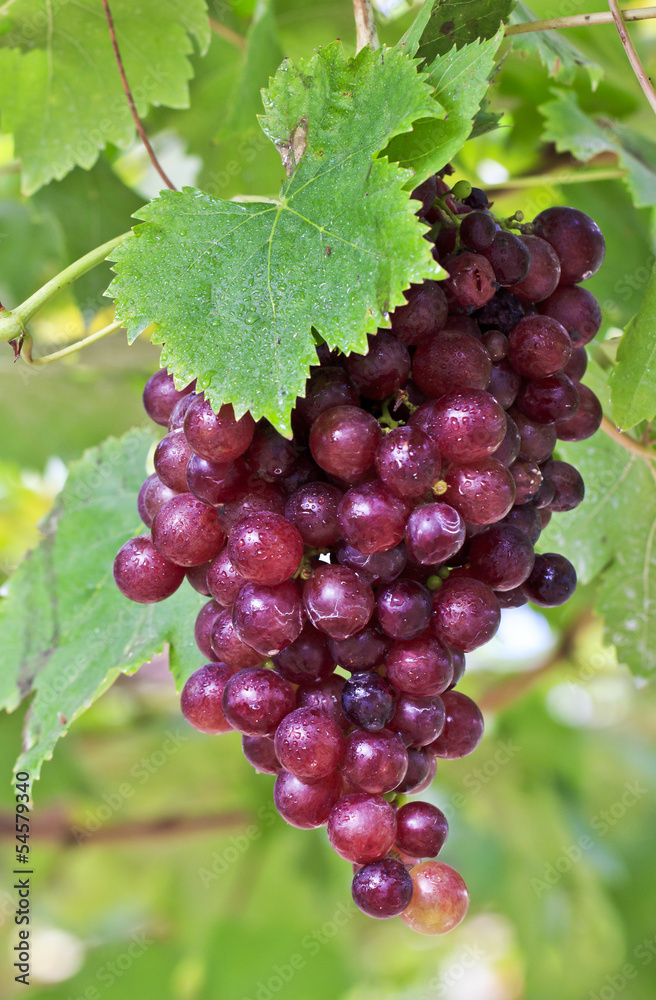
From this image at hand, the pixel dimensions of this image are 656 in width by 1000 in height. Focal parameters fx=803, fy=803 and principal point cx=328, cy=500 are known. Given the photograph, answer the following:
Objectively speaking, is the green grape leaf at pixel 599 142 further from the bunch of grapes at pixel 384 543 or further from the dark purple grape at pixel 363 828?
the dark purple grape at pixel 363 828

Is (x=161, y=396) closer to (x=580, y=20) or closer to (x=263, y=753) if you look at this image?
(x=263, y=753)

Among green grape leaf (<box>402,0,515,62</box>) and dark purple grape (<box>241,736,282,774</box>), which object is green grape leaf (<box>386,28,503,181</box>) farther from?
dark purple grape (<box>241,736,282,774</box>)

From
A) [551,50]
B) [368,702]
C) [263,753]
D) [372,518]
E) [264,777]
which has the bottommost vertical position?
[264,777]

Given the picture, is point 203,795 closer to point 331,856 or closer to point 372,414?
point 331,856

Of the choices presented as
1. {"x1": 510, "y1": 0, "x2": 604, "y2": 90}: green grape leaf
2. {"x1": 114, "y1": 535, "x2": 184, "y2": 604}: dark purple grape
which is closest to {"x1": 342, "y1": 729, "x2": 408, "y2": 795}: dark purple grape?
{"x1": 114, "y1": 535, "x2": 184, "y2": 604}: dark purple grape

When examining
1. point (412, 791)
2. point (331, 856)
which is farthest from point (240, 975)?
point (412, 791)

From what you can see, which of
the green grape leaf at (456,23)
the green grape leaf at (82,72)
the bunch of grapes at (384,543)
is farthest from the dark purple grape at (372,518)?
the green grape leaf at (82,72)

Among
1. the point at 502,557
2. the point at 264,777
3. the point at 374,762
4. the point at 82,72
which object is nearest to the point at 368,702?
the point at 374,762
